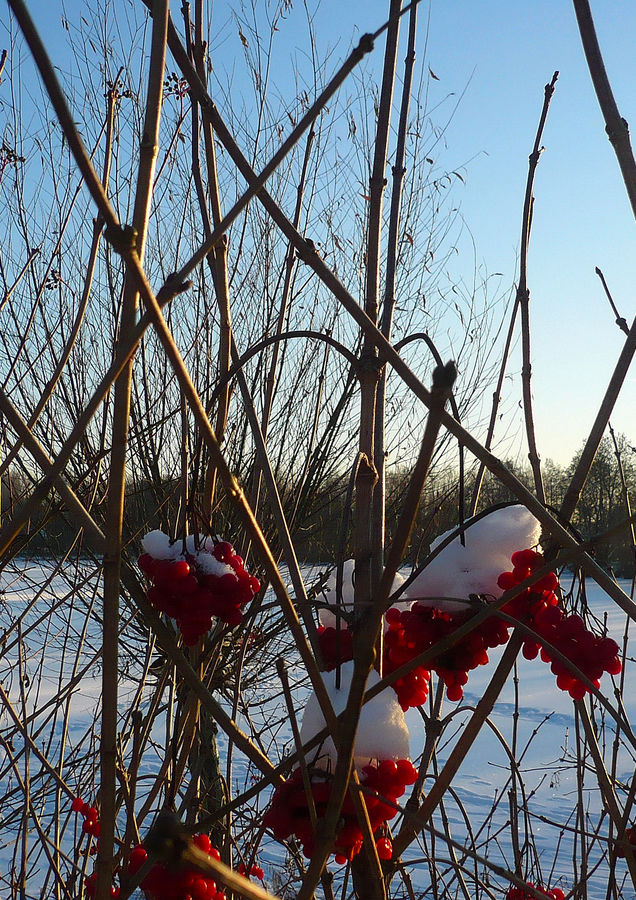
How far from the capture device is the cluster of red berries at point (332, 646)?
0.70 m

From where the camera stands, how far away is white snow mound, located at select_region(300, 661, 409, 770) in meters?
0.60

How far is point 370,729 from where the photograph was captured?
2.02 ft

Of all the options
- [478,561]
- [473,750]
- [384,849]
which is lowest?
[384,849]

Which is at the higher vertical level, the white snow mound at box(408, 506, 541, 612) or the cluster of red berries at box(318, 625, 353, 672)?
the white snow mound at box(408, 506, 541, 612)

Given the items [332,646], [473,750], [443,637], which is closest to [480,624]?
[443,637]

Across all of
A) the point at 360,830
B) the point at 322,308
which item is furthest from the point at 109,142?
the point at 322,308

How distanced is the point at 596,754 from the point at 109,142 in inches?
33.3

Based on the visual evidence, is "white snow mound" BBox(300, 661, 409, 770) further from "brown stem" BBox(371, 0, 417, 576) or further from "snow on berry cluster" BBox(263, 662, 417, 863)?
"brown stem" BBox(371, 0, 417, 576)

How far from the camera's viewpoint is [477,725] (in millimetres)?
602

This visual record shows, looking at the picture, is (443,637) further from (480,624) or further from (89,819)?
(89,819)

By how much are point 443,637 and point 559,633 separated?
10 centimetres

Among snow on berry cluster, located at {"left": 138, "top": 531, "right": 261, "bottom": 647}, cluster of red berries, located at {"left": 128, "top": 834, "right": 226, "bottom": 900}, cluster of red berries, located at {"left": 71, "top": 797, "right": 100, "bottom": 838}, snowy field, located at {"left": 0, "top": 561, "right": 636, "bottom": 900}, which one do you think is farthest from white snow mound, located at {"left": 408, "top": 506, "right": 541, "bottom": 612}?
snowy field, located at {"left": 0, "top": 561, "right": 636, "bottom": 900}

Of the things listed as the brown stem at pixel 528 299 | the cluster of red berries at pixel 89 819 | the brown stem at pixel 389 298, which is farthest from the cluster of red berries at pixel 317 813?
the cluster of red berries at pixel 89 819

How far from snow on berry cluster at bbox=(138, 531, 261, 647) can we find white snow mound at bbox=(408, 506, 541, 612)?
0.52ft
